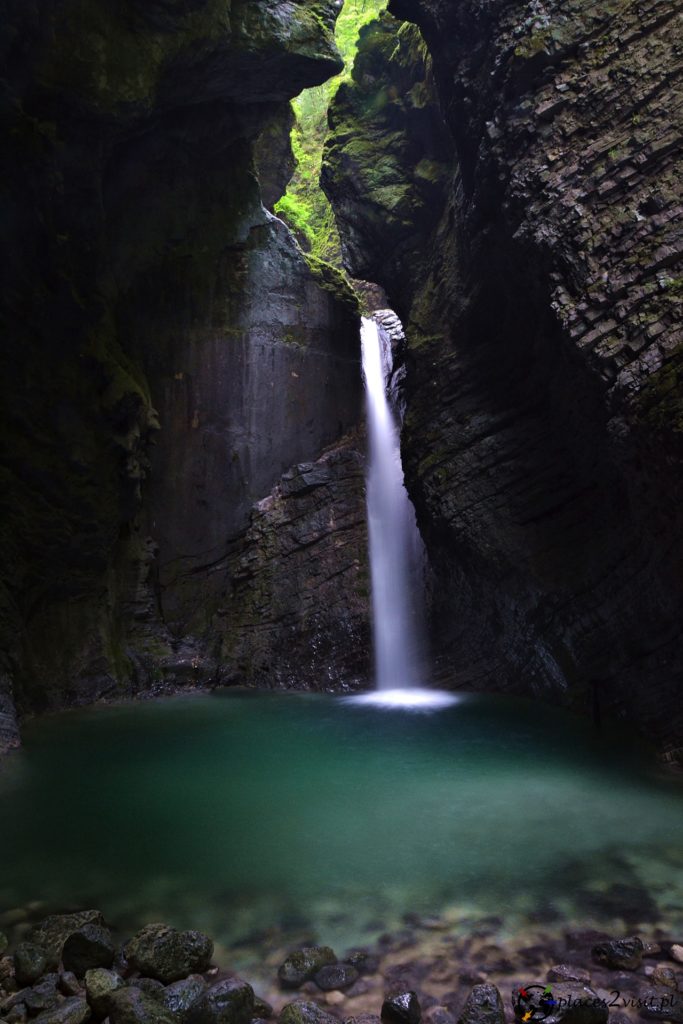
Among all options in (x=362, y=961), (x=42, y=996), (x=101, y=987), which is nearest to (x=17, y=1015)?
(x=42, y=996)

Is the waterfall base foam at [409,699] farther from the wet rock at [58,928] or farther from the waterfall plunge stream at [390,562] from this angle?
the wet rock at [58,928]

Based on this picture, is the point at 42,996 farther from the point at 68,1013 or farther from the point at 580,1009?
the point at 580,1009

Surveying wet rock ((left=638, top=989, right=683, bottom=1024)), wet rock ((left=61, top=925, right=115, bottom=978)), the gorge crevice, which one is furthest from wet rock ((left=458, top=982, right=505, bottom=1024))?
the gorge crevice

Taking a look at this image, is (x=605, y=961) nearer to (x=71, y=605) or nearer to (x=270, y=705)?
(x=270, y=705)

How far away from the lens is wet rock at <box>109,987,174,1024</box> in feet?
10.4

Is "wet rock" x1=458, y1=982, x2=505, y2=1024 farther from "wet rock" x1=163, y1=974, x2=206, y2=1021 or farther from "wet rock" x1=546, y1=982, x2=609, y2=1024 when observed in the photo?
"wet rock" x1=163, y1=974, x2=206, y2=1021

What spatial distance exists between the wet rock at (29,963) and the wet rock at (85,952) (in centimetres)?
11

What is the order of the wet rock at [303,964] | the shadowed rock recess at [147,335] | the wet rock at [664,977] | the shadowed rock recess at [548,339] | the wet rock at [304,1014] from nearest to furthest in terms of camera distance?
the wet rock at [304,1014] < the wet rock at [664,977] < the wet rock at [303,964] < the shadowed rock recess at [548,339] < the shadowed rock recess at [147,335]

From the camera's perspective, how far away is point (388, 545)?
15266 millimetres

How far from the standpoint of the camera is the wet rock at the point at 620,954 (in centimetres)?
371

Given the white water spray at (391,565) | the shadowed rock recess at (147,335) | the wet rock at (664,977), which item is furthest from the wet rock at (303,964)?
the white water spray at (391,565)

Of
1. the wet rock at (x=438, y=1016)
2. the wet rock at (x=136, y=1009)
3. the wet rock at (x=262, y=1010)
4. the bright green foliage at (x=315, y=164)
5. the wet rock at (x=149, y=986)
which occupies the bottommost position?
the wet rock at (x=438, y=1016)

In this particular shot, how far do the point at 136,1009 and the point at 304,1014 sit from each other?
79cm

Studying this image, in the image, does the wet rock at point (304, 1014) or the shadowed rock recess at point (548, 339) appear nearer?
the wet rock at point (304, 1014)
